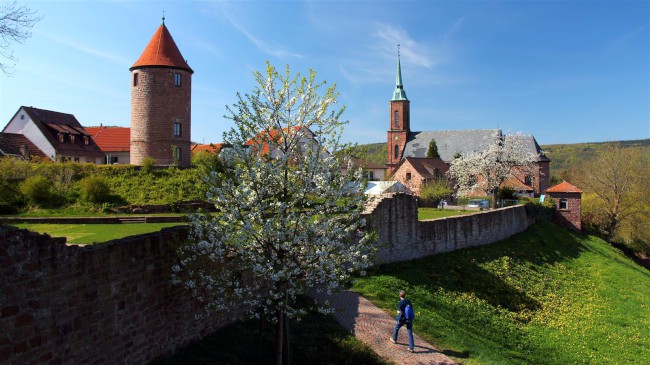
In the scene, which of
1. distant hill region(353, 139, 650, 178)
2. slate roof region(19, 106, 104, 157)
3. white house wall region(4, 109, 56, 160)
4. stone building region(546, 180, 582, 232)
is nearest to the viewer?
stone building region(546, 180, 582, 232)

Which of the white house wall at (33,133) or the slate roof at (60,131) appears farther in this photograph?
the slate roof at (60,131)

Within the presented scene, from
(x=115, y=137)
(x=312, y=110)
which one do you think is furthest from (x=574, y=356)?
(x=115, y=137)

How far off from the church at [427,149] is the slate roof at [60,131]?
30536 millimetres

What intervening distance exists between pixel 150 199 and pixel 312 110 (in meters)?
18.5

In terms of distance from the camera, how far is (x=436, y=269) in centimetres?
1853

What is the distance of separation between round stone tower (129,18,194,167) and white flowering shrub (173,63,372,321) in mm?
25046

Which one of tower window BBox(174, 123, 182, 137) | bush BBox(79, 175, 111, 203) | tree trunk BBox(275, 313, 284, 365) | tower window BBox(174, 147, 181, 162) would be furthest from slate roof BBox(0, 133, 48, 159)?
tree trunk BBox(275, 313, 284, 365)

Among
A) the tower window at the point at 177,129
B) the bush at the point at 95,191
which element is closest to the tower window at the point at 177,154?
the tower window at the point at 177,129

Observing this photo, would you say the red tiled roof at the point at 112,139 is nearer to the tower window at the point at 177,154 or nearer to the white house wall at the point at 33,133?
the white house wall at the point at 33,133

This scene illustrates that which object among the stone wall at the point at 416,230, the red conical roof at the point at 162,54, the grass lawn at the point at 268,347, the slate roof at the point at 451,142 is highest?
the red conical roof at the point at 162,54

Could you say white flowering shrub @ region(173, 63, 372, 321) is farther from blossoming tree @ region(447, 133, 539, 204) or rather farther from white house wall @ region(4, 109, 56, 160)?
white house wall @ region(4, 109, 56, 160)

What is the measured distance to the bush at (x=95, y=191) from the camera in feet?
79.3

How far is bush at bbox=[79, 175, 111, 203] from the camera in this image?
2417 cm

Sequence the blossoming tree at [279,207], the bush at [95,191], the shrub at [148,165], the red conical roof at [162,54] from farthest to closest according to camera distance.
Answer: the red conical roof at [162,54]
the shrub at [148,165]
the bush at [95,191]
the blossoming tree at [279,207]
